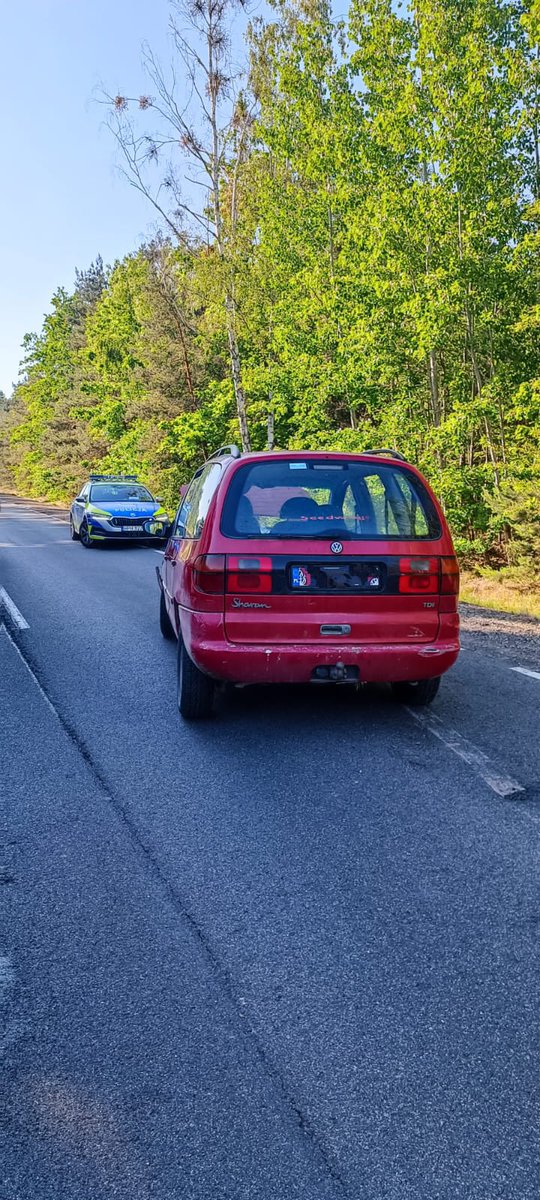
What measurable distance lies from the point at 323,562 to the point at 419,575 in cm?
61

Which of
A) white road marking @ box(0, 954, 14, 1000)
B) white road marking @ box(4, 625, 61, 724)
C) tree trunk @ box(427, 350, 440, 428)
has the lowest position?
white road marking @ box(4, 625, 61, 724)

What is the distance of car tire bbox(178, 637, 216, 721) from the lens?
5281 millimetres

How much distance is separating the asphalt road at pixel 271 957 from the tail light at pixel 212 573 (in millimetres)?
941

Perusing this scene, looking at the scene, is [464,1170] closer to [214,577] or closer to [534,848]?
[534,848]

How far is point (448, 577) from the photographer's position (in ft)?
16.6

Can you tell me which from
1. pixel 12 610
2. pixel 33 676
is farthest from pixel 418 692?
pixel 12 610

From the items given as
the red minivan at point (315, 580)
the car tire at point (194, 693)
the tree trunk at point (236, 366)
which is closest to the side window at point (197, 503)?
the red minivan at point (315, 580)

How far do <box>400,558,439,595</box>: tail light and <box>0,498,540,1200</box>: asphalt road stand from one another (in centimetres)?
92

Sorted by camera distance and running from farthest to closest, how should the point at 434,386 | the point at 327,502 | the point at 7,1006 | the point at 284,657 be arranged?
the point at 434,386
the point at 327,502
the point at 284,657
the point at 7,1006

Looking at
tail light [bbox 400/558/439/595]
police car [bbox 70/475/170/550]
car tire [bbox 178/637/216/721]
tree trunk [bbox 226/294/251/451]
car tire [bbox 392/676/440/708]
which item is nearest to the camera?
tail light [bbox 400/558/439/595]

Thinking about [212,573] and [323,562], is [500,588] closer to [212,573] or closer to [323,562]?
[323,562]

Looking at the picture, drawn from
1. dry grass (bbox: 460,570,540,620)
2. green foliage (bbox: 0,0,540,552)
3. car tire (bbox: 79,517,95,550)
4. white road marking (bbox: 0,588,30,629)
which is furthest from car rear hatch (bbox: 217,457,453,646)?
car tire (bbox: 79,517,95,550)

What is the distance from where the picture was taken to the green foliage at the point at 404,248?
574 inches

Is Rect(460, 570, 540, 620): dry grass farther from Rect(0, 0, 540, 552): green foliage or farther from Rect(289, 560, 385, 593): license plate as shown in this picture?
Rect(289, 560, 385, 593): license plate
